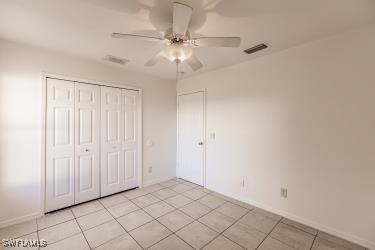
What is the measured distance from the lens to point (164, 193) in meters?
3.37

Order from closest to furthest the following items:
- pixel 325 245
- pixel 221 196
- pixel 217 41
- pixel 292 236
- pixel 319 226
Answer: pixel 217 41 → pixel 325 245 → pixel 292 236 → pixel 319 226 → pixel 221 196

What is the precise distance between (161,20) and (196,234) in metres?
2.50

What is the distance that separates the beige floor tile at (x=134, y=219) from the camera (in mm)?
2328

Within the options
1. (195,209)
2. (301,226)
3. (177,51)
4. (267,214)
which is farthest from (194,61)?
(301,226)

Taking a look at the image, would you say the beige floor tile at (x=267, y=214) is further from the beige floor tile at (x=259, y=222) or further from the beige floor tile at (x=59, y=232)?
the beige floor tile at (x=59, y=232)

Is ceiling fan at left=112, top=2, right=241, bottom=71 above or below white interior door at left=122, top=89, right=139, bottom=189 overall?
above

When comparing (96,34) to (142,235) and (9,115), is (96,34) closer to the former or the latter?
(9,115)

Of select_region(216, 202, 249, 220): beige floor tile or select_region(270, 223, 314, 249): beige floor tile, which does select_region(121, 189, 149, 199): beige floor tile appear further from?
select_region(270, 223, 314, 249): beige floor tile

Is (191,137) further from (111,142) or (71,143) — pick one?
(71,143)

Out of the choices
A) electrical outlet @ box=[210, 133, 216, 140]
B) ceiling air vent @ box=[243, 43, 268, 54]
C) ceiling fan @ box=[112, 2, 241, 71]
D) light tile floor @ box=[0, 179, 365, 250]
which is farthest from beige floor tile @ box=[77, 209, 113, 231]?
ceiling air vent @ box=[243, 43, 268, 54]

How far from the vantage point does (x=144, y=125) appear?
3738 mm

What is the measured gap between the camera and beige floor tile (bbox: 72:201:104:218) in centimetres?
262

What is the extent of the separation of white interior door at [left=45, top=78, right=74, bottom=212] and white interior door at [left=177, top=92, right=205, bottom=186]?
7.26ft

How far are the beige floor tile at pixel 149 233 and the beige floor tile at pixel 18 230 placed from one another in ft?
4.28
